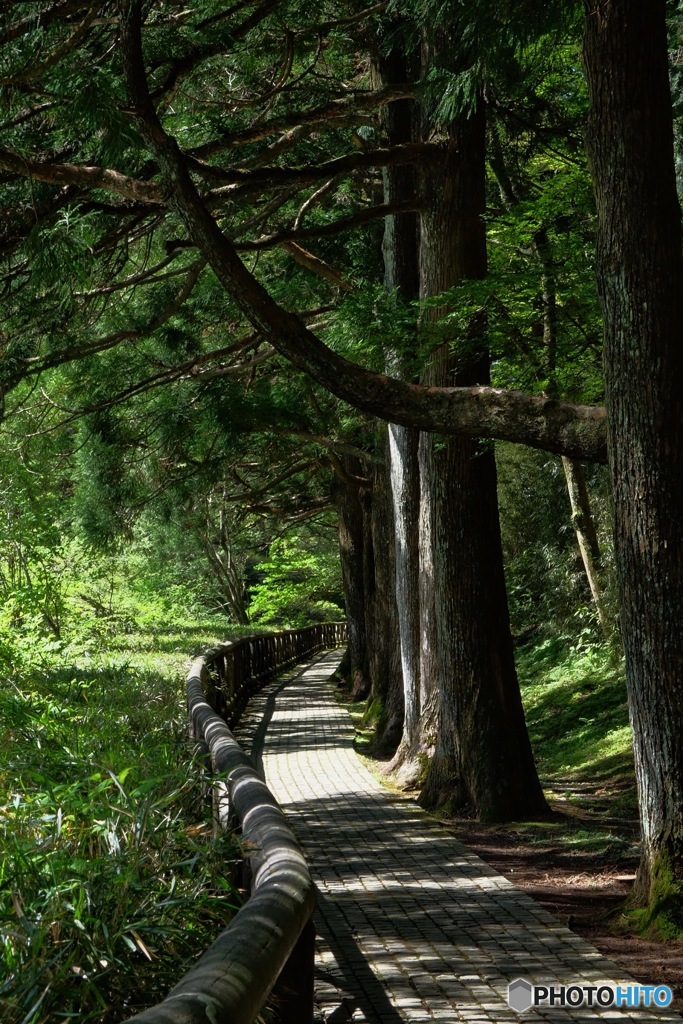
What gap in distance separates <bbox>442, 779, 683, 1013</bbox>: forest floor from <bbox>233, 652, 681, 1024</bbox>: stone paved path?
5.9 inches

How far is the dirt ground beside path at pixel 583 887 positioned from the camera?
546 centimetres

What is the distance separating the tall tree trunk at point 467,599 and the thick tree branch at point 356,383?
2.40 metres

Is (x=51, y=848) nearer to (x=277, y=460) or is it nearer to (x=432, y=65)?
(x=432, y=65)

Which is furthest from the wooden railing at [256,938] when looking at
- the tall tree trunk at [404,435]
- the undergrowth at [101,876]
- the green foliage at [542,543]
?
the green foliage at [542,543]

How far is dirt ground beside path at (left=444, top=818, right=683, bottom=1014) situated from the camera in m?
5.46

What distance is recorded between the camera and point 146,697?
8.66 meters

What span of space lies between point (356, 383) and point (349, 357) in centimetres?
538

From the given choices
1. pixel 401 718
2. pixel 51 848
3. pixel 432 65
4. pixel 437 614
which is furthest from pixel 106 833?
pixel 401 718

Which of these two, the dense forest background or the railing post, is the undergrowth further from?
the railing post

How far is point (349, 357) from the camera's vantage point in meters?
12.4

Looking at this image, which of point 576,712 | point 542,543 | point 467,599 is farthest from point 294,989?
point 542,543

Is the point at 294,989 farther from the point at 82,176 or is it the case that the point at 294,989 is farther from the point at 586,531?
the point at 586,531

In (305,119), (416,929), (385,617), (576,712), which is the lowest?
(576,712)

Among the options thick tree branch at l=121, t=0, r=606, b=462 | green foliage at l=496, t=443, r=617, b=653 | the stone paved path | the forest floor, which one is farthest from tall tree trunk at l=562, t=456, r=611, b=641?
thick tree branch at l=121, t=0, r=606, b=462
